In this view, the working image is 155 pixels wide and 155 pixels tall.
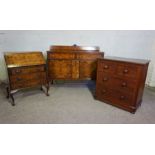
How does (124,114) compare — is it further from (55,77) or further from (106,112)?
(55,77)

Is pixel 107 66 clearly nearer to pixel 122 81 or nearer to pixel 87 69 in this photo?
pixel 122 81

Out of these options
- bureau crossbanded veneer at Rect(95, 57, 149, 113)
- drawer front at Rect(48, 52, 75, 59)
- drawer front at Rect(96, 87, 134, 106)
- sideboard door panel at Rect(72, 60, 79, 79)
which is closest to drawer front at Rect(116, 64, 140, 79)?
bureau crossbanded veneer at Rect(95, 57, 149, 113)

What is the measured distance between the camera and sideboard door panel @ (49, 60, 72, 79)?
2832 millimetres

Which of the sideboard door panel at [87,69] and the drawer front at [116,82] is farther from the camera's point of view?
the sideboard door panel at [87,69]

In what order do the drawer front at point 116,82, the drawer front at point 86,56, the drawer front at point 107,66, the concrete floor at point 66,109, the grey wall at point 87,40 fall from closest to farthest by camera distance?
the concrete floor at point 66,109, the drawer front at point 116,82, the drawer front at point 107,66, the drawer front at point 86,56, the grey wall at point 87,40

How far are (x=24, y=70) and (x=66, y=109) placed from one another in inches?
38.1

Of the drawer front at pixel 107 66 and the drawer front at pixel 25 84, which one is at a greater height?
the drawer front at pixel 107 66

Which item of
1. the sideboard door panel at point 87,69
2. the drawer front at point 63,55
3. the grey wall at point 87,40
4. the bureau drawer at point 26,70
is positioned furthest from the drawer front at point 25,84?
the grey wall at point 87,40

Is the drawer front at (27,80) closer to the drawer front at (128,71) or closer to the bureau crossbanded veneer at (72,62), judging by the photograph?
the bureau crossbanded veneer at (72,62)

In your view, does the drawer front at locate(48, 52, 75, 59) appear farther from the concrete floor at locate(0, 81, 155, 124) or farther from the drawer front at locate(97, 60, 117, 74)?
the concrete floor at locate(0, 81, 155, 124)

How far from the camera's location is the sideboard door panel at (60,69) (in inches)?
111

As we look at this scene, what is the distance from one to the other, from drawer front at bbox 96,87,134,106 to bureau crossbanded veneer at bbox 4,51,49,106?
1.08 metres

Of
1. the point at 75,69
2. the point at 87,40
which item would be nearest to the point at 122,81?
the point at 75,69
